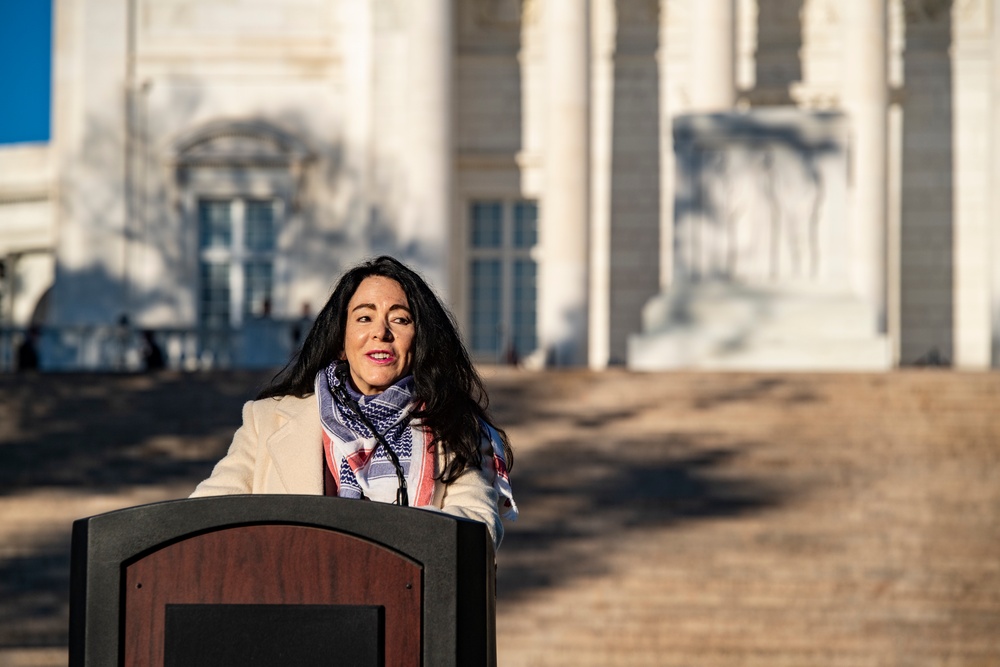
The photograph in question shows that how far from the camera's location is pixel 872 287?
3059 cm

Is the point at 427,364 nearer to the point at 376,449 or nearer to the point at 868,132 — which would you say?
the point at 376,449

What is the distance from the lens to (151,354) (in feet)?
89.6

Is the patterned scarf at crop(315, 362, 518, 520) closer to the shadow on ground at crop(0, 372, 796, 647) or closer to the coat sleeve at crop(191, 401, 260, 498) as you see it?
the coat sleeve at crop(191, 401, 260, 498)

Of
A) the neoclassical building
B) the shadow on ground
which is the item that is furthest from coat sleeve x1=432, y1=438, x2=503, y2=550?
the neoclassical building

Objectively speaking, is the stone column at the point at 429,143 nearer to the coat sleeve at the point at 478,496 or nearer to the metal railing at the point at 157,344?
the metal railing at the point at 157,344

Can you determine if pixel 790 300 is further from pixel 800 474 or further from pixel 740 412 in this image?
pixel 800 474

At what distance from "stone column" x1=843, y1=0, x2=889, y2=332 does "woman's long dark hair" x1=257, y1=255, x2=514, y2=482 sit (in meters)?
27.7

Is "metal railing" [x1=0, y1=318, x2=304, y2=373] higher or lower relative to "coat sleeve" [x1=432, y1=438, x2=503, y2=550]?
lower

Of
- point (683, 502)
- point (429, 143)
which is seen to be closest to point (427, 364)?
point (683, 502)

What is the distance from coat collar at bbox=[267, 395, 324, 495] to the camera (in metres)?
3.33

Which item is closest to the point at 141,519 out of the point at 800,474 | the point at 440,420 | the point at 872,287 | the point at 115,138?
the point at 440,420

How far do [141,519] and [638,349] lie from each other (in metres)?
18.6

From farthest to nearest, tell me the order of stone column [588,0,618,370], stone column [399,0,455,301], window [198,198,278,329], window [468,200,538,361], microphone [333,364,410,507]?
stone column [588,0,618,370] < window [468,200,538,361] < window [198,198,278,329] < stone column [399,0,455,301] < microphone [333,364,410,507]

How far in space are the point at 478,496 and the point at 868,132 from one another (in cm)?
2848
